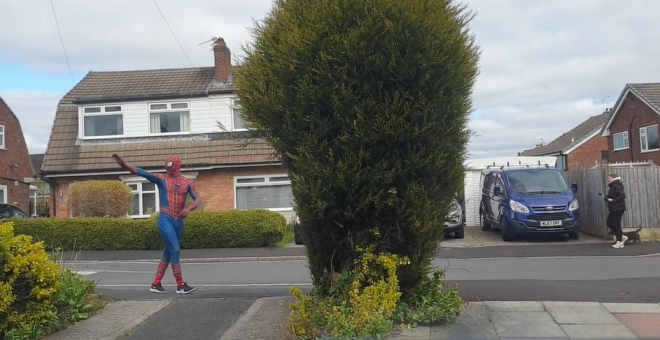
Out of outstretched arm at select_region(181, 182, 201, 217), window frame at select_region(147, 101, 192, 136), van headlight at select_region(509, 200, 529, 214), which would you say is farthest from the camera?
window frame at select_region(147, 101, 192, 136)

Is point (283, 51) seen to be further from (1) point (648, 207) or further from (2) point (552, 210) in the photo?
(1) point (648, 207)

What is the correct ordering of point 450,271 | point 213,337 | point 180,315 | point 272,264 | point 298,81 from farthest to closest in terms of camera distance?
point 272,264, point 450,271, point 180,315, point 213,337, point 298,81

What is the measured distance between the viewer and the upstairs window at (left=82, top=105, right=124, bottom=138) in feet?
76.7

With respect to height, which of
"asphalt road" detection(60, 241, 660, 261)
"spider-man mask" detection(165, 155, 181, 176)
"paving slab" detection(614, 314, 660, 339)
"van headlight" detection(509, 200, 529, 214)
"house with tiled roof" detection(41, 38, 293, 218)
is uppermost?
"house with tiled roof" detection(41, 38, 293, 218)

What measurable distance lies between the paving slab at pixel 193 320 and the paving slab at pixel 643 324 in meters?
4.07

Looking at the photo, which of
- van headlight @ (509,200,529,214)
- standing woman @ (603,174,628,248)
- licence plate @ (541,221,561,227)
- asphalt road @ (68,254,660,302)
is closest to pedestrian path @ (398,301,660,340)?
asphalt road @ (68,254,660,302)

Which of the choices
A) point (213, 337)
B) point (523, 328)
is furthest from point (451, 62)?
point (213, 337)

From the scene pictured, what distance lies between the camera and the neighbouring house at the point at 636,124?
1271 inches

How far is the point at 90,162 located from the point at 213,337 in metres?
18.2

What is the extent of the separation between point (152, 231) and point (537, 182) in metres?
10.9

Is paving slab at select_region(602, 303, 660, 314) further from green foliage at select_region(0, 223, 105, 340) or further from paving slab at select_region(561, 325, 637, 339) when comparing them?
green foliage at select_region(0, 223, 105, 340)

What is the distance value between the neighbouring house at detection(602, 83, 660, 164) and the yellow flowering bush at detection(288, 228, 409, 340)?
97.2 ft

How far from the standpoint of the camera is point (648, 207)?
Result: 54.1 ft

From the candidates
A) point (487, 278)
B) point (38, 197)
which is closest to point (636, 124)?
point (487, 278)
